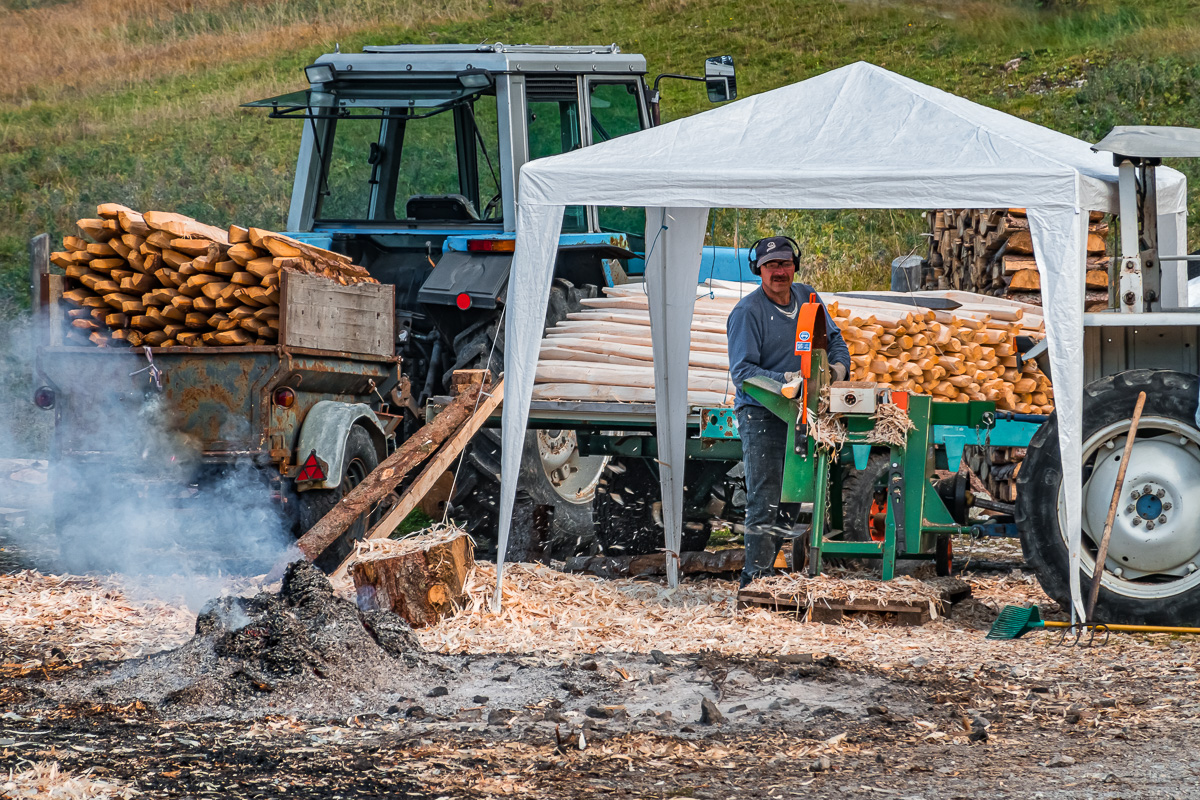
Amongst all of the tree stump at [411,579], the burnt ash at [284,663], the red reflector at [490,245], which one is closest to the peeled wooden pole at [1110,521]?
the burnt ash at [284,663]

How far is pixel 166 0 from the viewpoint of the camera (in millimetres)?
35281

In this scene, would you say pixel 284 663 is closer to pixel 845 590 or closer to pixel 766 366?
pixel 845 590

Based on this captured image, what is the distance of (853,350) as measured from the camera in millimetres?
9266

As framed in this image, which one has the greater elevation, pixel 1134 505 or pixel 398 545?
pixel 1134 505

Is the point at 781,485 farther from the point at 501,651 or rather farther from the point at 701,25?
the point at 701,25

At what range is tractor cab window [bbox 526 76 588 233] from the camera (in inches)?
362

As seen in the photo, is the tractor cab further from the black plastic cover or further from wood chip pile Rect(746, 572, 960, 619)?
wood chip pile Rect(746, 572, 960, 619)

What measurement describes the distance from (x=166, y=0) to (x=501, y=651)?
109ft

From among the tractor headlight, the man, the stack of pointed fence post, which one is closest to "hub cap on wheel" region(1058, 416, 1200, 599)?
the man

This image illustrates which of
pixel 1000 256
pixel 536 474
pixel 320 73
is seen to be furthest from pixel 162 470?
pixel 1000 256

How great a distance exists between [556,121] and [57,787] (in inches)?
248

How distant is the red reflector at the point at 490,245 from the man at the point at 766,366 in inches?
74.1

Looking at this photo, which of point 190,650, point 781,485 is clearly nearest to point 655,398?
point 781,485

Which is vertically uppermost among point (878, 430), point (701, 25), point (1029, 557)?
point (701, 25)
